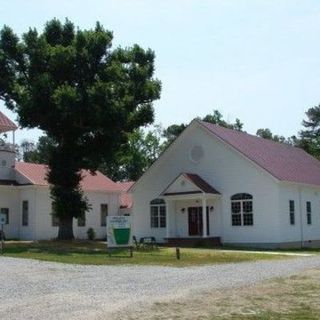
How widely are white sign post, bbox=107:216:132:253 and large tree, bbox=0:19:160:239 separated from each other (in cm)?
721

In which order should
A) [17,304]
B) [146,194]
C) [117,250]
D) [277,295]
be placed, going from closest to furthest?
[17,304]
[277,295]
[117,250]
[146,194]

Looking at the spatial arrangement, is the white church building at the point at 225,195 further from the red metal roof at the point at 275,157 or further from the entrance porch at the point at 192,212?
the red metal roof at the point at 275,157

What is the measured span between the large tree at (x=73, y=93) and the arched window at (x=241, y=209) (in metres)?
7.04

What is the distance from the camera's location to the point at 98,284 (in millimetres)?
15742

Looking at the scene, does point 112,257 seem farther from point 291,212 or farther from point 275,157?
point 275,157

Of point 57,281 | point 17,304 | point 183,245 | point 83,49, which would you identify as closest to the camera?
point 17,304

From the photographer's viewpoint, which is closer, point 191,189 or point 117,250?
point 117,250

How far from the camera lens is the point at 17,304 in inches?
482

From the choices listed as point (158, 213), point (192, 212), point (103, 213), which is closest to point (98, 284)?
point (192, 212)

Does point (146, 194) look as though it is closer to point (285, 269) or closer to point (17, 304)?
point (285, 269)

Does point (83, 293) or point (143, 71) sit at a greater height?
point (143, 71)

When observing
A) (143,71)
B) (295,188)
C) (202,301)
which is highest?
(143,71)

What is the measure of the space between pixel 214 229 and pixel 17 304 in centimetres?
2647

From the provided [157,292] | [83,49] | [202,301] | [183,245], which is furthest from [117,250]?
[202,301]
